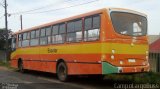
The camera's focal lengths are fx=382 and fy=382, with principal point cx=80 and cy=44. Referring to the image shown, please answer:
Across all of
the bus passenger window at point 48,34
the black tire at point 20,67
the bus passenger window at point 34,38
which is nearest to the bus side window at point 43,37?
the bus passenger window at point 48,34

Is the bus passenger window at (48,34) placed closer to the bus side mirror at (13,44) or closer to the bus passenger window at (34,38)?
the bus passenger window at (34,38)

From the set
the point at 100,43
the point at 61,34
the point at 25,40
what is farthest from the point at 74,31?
the point at 25,40

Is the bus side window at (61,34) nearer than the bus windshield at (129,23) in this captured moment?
No

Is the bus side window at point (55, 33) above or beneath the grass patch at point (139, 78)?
above

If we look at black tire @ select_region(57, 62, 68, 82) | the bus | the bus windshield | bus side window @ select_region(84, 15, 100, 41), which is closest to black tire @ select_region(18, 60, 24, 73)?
the bus

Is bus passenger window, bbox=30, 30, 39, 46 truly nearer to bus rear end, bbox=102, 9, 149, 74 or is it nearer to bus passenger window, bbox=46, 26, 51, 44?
bus passenger window, bbox=46, 26, 51, 44

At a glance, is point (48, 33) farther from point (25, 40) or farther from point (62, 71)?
point (25, 40)

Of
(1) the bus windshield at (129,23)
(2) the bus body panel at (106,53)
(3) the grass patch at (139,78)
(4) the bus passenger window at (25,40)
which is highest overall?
(1) the bus windshield at (129,23)

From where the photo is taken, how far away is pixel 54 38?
18.4m

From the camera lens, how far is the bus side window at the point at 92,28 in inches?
574

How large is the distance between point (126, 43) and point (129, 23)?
0.85m

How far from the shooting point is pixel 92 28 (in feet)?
48.8

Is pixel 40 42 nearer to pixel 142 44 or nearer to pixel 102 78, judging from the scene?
pixel 102 78

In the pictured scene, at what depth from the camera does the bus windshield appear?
14.5 m
